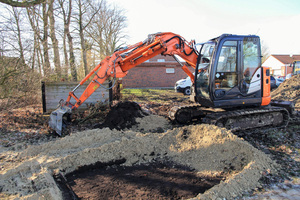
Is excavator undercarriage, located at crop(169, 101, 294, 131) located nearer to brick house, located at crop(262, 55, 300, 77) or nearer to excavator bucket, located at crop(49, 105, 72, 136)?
excavator bucket, located at crop(49, 105, 72, 136)

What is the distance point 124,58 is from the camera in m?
6.27

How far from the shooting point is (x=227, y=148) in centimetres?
451

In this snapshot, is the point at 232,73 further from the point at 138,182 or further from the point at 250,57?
the point at 138,182

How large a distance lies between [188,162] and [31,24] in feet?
45.5

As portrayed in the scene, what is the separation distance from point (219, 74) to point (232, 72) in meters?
0.40

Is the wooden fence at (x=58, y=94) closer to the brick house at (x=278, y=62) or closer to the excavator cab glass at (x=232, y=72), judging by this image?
the excavator cab glass at (x=232, y=72)

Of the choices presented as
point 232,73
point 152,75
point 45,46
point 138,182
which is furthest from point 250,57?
point 152,75

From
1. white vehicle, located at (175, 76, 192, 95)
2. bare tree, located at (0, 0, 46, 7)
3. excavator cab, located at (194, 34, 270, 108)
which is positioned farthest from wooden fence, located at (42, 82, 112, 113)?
white vehicle, located at (175, 76, 192, 95)

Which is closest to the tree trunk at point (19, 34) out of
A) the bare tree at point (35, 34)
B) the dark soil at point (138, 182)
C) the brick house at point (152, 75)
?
the bare tree at point (35, 34)

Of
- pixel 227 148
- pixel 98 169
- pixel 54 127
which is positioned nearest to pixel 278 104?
pixel 227 148

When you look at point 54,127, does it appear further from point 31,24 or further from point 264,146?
point 31,24

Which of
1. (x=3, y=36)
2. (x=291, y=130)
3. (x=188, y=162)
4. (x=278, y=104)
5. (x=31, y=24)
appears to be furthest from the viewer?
(x=31, y=24)

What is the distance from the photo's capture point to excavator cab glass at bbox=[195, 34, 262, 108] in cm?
580

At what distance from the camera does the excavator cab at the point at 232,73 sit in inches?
229
